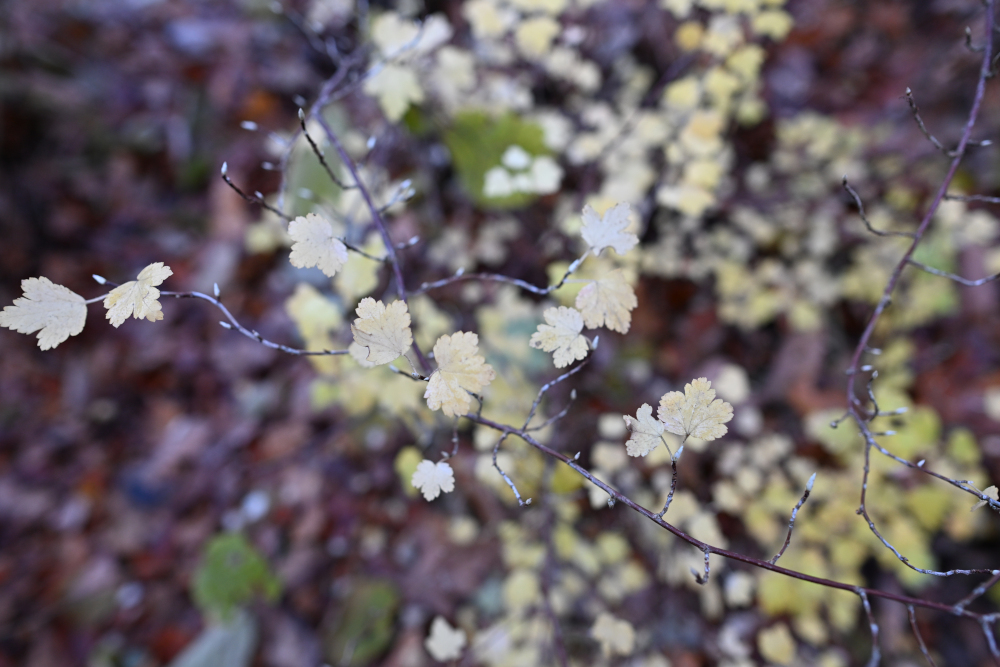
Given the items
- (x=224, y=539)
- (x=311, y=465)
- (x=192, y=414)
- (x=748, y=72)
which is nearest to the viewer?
(x=748, y=72)

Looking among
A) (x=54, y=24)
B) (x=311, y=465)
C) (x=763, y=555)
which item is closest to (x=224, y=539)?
(x=311, y=465)

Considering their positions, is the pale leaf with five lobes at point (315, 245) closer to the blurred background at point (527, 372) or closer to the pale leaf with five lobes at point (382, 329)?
the pale leaf with five lobes at point (382, 329)

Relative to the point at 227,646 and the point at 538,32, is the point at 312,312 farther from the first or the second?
the point at 227,646

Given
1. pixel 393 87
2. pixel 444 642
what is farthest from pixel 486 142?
pixel 444 642

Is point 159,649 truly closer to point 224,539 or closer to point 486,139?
point 224,539

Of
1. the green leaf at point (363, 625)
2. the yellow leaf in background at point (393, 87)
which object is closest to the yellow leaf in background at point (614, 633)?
the green leaf at point (363, 625)

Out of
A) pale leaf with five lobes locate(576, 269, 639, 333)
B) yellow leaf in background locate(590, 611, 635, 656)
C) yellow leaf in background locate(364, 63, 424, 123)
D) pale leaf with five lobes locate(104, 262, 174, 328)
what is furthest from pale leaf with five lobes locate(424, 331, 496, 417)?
yellow leaf in background locate(364, 63, 424, 123)
